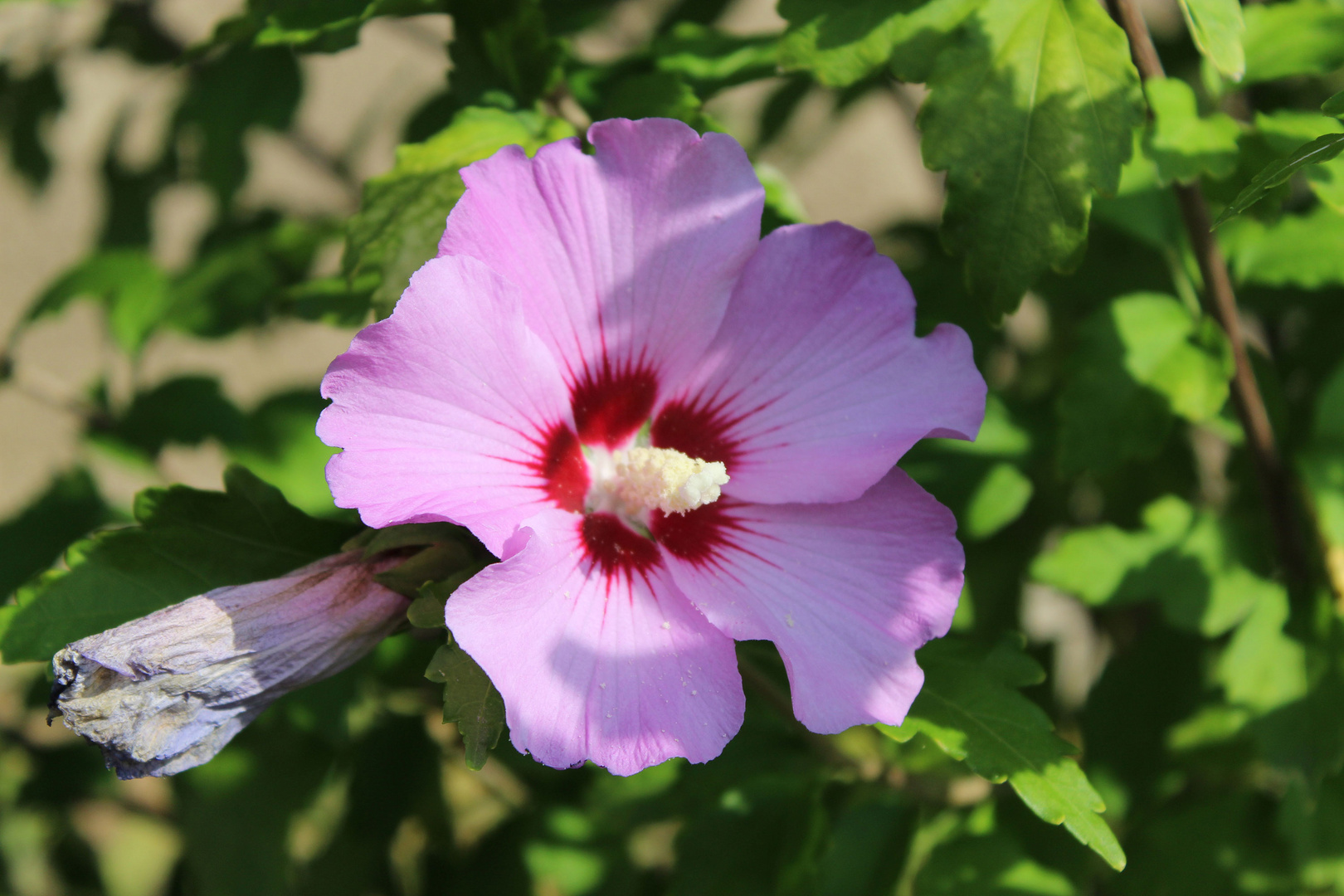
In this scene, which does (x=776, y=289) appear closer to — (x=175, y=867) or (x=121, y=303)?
(x=121, y=303)

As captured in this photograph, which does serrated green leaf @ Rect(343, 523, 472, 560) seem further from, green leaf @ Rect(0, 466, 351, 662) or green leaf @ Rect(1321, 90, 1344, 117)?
green leaf @ Rect(1321, 90, 1344, 117)

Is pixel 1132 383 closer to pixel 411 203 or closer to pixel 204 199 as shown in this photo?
pixel 411 203

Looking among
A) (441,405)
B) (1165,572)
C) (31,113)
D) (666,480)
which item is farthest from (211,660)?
(31,113)

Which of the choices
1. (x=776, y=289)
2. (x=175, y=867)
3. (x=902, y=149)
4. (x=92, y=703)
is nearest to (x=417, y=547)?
(x=92, y=703)

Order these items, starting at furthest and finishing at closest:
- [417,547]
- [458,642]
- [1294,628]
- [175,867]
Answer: [175,867] < [1294,628] < [417,547] < [458,642]

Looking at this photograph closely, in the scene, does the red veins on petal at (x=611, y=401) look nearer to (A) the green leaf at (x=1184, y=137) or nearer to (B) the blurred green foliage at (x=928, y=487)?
(B) the blurred green foliage at (x=928, y=487)

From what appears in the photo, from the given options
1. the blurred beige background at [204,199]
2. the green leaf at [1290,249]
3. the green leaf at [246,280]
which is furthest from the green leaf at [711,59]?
the blurred beige background at [204,199]
